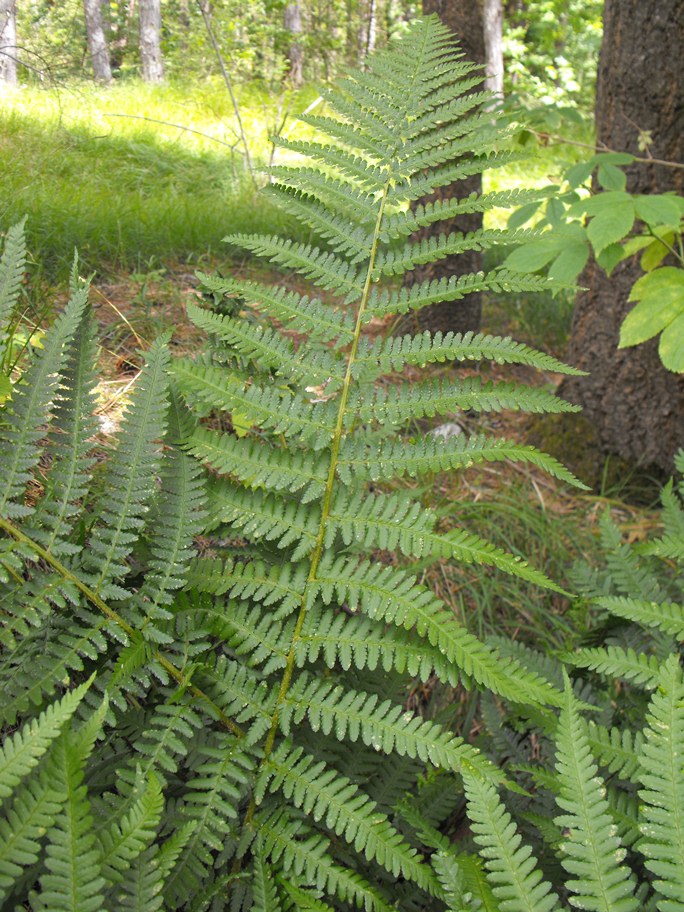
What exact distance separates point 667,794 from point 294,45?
7323 mm

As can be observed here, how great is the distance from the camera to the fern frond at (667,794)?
2.78 feet

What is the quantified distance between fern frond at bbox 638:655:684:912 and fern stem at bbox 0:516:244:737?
0.58m

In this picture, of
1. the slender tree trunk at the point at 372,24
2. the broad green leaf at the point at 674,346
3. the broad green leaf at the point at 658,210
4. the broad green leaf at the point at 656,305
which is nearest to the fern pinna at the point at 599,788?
the broad green leaf at the point at 674,346

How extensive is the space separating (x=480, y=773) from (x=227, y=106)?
5747 millimetres

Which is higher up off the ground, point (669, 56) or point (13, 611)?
point (669, 56)

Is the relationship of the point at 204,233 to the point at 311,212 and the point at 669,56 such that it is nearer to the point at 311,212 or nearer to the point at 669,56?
the point at 669,56

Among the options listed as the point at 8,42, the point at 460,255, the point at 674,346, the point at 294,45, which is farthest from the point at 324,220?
the point at 294,45

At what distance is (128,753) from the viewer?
3.49 feet

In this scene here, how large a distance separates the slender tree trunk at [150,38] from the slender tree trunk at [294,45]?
235 centimetres

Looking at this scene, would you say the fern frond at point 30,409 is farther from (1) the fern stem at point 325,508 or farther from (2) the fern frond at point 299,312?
(1) the fern stem at point 325,508

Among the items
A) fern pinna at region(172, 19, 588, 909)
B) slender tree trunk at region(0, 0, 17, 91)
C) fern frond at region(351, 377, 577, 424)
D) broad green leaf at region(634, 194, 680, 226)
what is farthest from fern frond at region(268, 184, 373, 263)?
slender tree trunk at region(0, 0, 17, 91)

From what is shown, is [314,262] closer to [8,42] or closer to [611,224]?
[611,224]

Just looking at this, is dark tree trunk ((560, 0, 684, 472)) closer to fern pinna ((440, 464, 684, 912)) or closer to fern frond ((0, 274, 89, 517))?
fern pinna ((440, 464, 684, 912))

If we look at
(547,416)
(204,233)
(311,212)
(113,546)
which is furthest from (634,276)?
(113,546)
